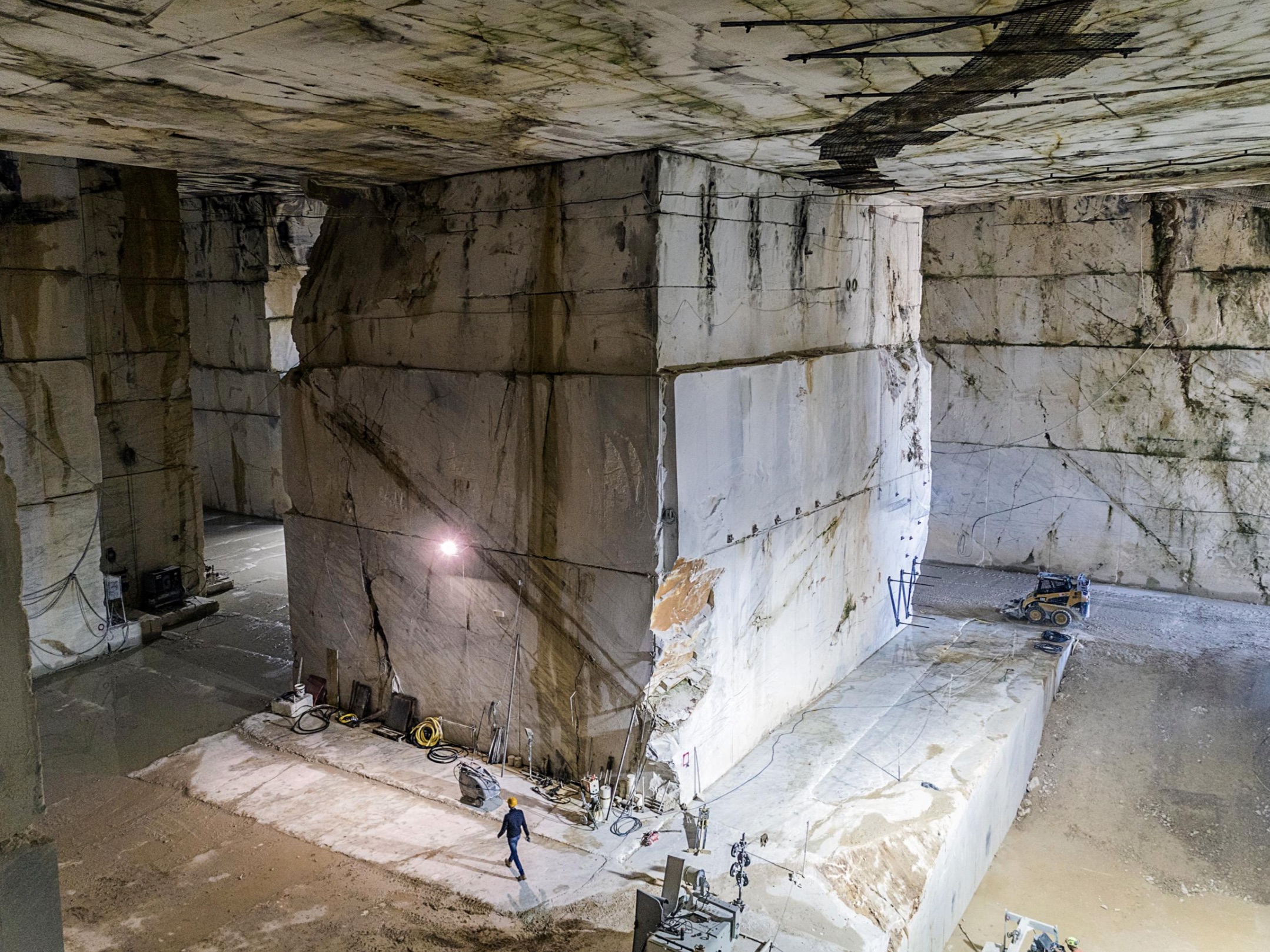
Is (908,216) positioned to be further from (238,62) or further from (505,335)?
(238,62)

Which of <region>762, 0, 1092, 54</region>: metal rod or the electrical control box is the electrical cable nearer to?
the electrical control box

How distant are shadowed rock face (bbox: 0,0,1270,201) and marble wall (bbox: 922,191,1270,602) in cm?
526

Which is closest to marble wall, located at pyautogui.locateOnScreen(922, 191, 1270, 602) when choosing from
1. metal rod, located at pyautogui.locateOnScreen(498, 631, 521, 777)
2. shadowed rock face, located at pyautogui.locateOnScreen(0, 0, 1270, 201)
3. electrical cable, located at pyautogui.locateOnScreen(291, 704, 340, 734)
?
shadowed rock face, located at pyautogui.locateOnScreen(0, 0, 1270, 201)

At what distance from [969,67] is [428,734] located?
5296mm

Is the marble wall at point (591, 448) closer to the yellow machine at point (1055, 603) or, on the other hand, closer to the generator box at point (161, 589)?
the generator box at point (161, 589)

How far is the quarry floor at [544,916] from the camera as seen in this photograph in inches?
196

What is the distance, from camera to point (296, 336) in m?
7.42

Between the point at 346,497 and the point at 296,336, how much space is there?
132cm

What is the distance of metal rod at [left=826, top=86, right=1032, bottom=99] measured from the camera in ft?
13.4

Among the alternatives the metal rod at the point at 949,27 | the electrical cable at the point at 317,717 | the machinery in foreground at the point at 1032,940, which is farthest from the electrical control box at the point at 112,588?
the metal rod at the point at 949,27

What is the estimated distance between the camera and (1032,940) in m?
6.10

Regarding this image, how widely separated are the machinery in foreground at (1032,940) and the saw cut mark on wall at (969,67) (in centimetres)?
458

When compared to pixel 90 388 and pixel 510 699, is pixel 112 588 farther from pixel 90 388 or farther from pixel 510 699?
pixel 510 699

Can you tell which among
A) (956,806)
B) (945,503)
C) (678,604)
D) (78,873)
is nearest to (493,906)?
(678,604)
